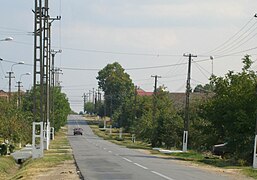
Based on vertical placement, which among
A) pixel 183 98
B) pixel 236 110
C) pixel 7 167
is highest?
pixel 183 98

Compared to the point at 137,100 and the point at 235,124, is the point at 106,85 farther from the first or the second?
the point at 235,124

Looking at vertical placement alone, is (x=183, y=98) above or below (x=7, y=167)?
above

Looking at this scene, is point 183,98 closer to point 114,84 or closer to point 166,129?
point 114,84

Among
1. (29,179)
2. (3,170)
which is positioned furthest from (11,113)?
(29,179)

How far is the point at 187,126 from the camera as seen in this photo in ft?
196

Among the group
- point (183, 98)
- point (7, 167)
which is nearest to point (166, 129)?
point (7, 167)

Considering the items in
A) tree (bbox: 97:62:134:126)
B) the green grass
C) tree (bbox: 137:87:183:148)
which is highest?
tree (bbox: 97:62:134:126)

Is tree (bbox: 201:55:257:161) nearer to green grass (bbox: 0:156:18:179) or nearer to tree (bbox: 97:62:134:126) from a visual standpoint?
green grass (bbox: 0:156:18:179)

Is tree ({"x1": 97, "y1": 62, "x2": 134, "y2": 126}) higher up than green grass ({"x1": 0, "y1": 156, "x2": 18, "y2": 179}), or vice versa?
tree ({"x1": 97, "y1": 62, "x2": 134, "y2": 126})

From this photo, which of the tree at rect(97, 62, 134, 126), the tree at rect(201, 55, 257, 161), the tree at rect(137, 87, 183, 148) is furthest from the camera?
the tree at rect(97, 62, 134, 126)

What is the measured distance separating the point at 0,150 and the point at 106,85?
391 ft

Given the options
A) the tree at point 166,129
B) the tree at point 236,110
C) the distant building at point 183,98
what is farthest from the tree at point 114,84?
the tree at point 236,110

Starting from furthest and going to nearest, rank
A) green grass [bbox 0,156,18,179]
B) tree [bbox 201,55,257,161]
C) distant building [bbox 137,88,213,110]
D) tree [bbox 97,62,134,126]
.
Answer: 1. tree [bbox 97,62,134,126]
2. distant building [bbox 137,88,213,110]
3. tree [bbox 201,55,257,161]
4. green grass [bbox 0,156,18,179]

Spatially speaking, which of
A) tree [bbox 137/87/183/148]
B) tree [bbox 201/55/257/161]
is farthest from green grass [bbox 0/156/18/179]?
tree [bbox 137/87/183/148]
